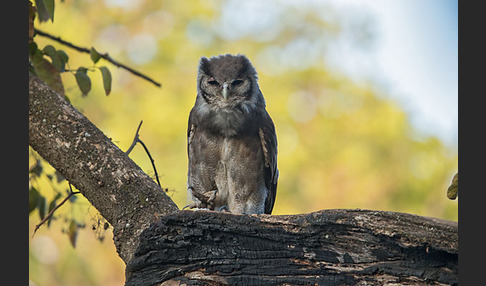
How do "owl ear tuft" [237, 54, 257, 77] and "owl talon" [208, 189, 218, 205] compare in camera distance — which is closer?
"owl talon" [208, 189, 218, 205]

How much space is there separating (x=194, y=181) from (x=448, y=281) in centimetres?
290

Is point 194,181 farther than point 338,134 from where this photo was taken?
No

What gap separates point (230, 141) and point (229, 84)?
1.57ft

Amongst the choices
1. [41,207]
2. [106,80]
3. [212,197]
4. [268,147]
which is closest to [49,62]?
[106,80]

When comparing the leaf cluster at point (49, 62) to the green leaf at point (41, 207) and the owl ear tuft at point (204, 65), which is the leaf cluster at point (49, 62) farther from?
the owl ear tuft at point (204, 65)

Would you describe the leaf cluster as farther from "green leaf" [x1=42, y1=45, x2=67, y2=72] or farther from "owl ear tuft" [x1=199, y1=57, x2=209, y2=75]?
"owl ear tuft" [x1=199, y1=57, x2=209, y2=75]

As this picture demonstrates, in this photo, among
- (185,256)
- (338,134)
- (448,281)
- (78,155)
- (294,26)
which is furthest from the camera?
(294,26)

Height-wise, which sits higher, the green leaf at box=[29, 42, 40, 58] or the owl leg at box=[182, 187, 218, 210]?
the green leaf at box=[29, 42, 40, 58]

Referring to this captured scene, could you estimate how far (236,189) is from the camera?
479cm

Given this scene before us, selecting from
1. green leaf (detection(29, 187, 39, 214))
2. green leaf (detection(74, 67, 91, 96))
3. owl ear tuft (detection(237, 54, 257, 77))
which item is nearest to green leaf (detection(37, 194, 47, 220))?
green leaf (detection(29, 187, 39, 214))

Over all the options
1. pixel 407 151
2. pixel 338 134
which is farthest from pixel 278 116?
pixel 407 151

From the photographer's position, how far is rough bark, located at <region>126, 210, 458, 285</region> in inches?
92.2

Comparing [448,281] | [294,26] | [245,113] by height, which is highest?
[294,26]

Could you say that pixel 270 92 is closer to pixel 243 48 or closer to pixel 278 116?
pixel 278 116
